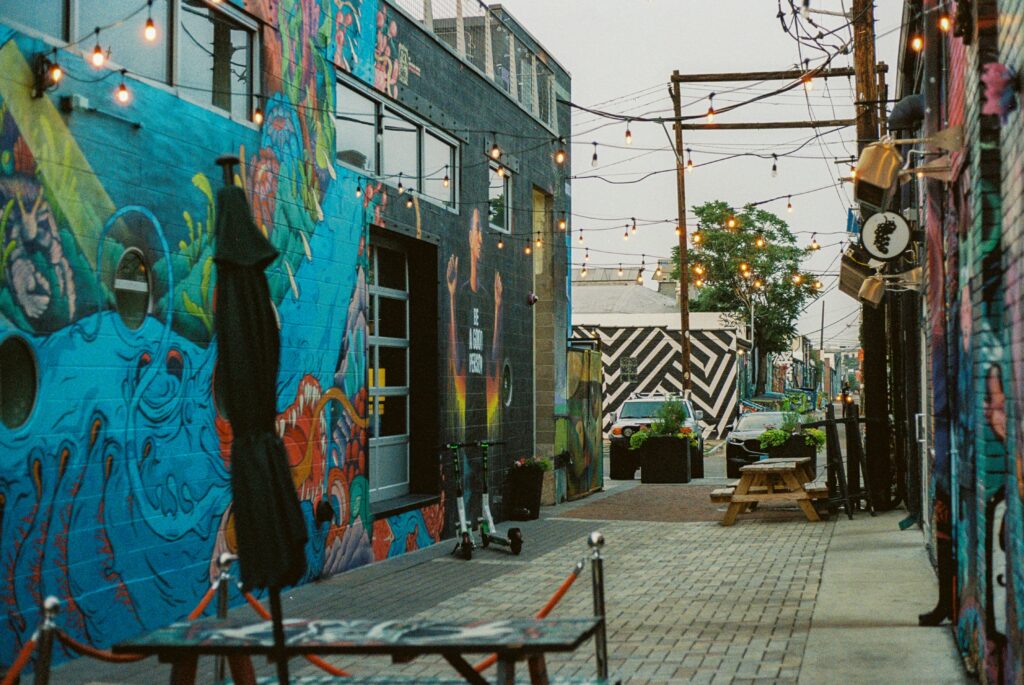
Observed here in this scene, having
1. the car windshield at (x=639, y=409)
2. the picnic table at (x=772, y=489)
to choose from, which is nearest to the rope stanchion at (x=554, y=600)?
the picnic table at (x=772, y=489)

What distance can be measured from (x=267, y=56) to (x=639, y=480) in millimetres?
16343

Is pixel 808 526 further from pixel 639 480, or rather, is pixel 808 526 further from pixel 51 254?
pixel 51 254

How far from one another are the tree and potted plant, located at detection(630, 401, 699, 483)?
29.2 meters

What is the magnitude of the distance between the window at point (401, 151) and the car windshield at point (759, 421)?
568 inches

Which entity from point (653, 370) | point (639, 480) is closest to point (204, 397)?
point (639, 480)

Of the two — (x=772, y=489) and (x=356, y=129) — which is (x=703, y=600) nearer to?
(x=356, y=129)

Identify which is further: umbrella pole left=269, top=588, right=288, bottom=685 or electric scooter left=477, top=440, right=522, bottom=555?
electric scooter left=477, top=440, right=522, bottom=555

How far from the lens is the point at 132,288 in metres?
8.60

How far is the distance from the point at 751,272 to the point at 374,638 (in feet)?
169

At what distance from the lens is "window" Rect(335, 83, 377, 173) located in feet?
40.5

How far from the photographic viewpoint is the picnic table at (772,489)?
16.2 meters

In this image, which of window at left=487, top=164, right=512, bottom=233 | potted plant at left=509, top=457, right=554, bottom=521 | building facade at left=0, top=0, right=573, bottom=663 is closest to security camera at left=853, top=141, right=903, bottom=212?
building facade at left=0, top=0, right=573, bottom=663

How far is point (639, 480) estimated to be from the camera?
2523 centimetres

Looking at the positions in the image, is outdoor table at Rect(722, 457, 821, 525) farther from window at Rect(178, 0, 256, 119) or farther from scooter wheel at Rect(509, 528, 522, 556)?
window at Rect(178, 0, 256, 119)
